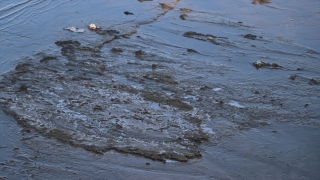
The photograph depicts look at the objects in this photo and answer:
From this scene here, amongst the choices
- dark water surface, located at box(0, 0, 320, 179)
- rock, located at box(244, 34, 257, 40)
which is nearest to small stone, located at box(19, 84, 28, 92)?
dark water surface, located at box(0, 0, 320, 179)

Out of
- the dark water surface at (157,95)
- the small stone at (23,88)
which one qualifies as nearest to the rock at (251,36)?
the dark water surface at (157,95)

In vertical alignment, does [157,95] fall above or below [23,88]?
below

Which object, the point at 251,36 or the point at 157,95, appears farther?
the point at 251,36

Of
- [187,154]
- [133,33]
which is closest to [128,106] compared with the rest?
[187,154]

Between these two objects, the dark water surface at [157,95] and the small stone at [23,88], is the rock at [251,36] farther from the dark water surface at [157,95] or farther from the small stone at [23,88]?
the small stone at [23,88]

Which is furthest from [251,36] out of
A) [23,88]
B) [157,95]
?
[23,88]

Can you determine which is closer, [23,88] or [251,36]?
[23,88]

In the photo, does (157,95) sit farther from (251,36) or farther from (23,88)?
(251,36)

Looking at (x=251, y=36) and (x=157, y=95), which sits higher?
(x=251, y=36)

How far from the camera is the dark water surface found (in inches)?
261

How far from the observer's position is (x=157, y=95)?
8.38 meters

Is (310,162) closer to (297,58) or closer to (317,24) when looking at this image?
(297,58)

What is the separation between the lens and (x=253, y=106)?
8.23 meters

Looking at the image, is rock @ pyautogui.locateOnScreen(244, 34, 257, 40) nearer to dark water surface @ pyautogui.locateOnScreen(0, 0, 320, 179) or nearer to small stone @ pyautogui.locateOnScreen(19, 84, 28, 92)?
dark water surface @ pyautogui.locateOnScreen(0, 0, 320, 179)
